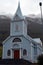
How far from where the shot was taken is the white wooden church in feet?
94.6

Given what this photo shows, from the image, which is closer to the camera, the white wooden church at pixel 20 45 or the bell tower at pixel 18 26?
A: the white wooden church at pixel 20 45

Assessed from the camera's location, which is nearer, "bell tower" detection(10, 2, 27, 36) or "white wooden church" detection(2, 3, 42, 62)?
"white wooden church" detection(2, 3, 42, 62)

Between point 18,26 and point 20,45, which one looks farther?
point 18,26

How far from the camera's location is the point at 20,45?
29.1 meters

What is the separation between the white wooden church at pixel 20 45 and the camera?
2884cm

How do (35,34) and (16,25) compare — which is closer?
(16,25)

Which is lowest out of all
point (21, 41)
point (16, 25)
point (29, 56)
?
point (29, 56)

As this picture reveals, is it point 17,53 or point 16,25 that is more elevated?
point 16,25

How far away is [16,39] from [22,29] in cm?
176

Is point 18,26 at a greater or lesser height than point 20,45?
greater

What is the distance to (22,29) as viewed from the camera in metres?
29.5

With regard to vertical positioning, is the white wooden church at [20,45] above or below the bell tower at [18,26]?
below

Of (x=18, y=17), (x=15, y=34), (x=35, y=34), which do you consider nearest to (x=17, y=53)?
(x=15, y=34)

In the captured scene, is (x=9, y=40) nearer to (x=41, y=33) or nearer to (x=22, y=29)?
(x=22, y=29)
